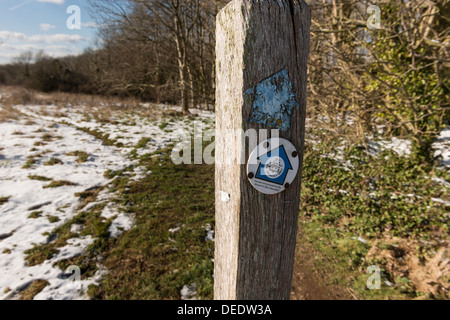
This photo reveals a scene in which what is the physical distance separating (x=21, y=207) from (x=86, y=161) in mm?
2279

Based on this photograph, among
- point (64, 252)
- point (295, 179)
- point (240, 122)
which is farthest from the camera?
point (64, 252)

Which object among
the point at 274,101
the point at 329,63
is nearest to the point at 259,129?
the point at 274,101

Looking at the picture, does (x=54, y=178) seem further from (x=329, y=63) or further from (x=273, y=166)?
(x=329, y=63)

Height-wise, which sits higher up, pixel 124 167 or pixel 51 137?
pixel 51 137

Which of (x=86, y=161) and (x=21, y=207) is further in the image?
(x=86, y=161)

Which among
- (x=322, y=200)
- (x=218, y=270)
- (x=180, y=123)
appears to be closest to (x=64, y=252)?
(x=218, y=270)

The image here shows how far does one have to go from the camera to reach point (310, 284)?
2982mm

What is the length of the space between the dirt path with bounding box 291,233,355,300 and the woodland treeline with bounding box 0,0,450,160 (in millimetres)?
3078

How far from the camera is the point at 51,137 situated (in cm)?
771

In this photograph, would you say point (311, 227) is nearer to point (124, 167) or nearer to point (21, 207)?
point (124, 167)

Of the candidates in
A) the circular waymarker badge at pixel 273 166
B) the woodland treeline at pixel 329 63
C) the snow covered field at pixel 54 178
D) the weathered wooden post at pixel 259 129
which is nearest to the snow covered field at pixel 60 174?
the snow covered field at pixel 54 178

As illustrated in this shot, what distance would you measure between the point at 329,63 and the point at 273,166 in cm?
531

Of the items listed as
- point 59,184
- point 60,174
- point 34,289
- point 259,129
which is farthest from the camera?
point 60,174

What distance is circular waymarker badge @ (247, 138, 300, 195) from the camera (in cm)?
85
